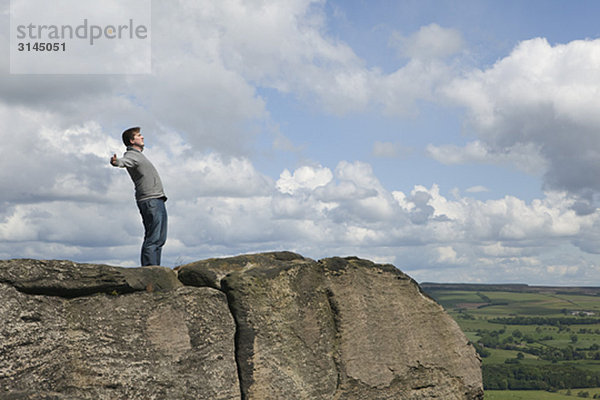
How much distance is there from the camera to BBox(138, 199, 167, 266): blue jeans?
12.8m

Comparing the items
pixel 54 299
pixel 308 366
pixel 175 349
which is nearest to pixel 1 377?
pixel 54 299

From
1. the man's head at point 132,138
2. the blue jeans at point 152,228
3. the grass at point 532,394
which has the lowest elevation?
the grass at point 532,394

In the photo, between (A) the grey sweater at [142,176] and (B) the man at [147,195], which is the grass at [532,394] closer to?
(B) the man at [147,195]

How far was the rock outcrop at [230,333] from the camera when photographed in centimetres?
994

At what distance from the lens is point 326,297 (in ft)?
42.1

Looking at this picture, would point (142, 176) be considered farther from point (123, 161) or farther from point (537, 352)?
point (537, 352)

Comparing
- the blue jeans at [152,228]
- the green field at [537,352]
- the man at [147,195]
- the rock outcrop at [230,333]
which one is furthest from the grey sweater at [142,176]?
the green field at [537,352]

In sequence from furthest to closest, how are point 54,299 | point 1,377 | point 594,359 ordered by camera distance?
point 594,359 < point 54,299 < point 1,377

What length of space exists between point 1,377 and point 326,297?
246 inches

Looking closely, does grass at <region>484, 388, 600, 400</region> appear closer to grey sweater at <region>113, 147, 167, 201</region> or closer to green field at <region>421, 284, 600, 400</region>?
green field at <region>421, 284, 600, 400</region>

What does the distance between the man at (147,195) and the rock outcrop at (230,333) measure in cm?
112

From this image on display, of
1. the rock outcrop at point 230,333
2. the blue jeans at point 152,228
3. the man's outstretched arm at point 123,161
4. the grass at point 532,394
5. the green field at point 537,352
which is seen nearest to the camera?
the rock outcrop at point 230,333

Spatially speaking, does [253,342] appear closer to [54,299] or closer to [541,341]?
[54,299]

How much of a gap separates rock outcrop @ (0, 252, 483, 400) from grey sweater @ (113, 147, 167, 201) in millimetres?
1852
